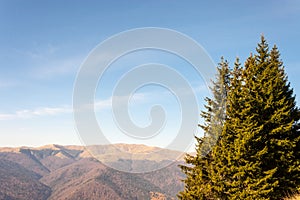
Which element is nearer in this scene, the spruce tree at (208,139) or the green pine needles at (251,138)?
the green pine needles at (251,138)

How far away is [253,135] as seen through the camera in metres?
21.2

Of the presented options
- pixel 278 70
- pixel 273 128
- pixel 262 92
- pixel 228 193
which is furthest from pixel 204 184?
pixel 278 70

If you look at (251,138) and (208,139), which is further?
(208,139)

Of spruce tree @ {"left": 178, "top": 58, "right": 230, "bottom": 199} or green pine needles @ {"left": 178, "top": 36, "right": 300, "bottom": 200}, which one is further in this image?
spruce tree @ {"left": 178, "top": 58, "right": 230, "bottom": 199}

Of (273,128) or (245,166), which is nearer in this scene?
(245,166)

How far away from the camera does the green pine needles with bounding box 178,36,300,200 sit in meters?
21.6

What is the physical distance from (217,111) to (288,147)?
7.05m

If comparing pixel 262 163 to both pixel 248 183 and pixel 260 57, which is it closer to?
pixel 248 183

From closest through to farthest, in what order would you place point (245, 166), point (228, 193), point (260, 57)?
point (245, 166) → point (228, 193) → point (260, 57)

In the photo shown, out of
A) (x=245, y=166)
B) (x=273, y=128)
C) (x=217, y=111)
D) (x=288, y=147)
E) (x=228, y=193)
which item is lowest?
(x=228, y=193)

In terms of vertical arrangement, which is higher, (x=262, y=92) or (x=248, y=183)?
(x=262, y=92)

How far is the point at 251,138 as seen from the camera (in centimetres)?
2166

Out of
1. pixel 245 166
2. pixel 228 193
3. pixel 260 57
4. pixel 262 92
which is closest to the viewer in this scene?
pixel 245 166

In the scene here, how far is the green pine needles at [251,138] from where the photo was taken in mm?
21562
